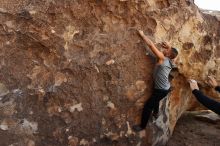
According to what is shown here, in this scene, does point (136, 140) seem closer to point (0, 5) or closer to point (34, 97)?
point (34, 97)

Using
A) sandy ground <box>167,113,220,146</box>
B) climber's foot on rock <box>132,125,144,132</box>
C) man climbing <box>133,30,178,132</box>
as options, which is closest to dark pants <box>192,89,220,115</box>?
man climbing <box>133,30,178,132</box>

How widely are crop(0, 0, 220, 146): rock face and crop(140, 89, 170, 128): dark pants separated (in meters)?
0.11

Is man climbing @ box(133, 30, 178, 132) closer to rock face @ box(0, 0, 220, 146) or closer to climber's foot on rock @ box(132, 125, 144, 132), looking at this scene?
climber's foot on rock @ box(132, 125, 144, 132)

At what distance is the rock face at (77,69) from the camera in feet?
19.6

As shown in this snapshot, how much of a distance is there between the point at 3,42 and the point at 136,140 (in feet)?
8.62

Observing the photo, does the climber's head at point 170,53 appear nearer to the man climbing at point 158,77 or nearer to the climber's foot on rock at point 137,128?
the man climbing at point 158,77

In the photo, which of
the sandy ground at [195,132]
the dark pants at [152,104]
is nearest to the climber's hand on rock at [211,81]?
the sandy ground at [195,132]

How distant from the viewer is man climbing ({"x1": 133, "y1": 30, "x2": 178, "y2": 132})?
643cm

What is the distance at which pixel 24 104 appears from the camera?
5.96 metres

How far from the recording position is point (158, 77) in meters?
6.46

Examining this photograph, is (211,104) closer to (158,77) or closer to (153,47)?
(158,77)

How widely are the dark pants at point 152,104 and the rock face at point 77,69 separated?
4.2 inches

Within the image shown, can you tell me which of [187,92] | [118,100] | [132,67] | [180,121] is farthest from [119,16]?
[180,121]

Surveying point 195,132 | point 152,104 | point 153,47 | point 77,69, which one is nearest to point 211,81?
point 195,132
